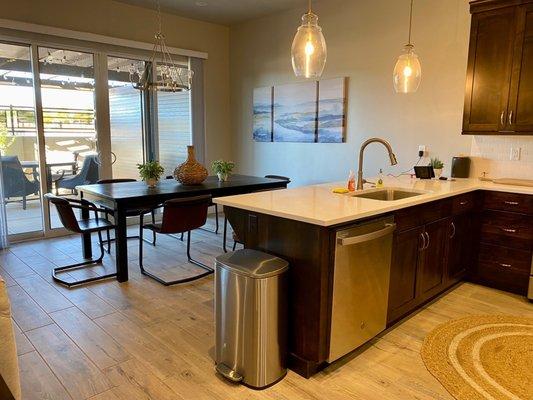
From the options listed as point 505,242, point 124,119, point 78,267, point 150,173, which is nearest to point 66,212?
point 78,267

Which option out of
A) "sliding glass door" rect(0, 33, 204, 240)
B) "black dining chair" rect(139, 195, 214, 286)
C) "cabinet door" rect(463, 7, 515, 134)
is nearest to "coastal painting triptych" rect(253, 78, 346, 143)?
"sliding glass door" rect(0, 33, 204, 240)

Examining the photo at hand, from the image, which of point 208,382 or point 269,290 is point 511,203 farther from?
point 208,382

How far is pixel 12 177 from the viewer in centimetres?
482

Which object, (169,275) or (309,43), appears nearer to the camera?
(309,43)

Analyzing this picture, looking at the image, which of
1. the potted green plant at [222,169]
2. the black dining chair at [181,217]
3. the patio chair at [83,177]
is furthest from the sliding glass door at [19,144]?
the potted green plant at [222,169]

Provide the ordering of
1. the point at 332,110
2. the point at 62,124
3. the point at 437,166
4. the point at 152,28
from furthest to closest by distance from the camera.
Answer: the point at 152,28, the point at 62,124, the point at 332,110, the point at 437,166

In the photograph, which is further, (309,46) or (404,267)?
(404,267)

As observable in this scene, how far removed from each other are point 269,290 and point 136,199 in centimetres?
192

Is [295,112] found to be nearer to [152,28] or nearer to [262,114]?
[262,114]

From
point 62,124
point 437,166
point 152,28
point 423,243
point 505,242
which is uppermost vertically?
point 152,28

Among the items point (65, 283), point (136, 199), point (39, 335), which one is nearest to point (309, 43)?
point (136, 199)

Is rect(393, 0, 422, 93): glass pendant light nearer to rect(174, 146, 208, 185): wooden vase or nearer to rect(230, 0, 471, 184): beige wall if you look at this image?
rect(230, 0, 471, 184): beige wall

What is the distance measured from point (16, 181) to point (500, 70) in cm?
530

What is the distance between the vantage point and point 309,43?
2.49 m
